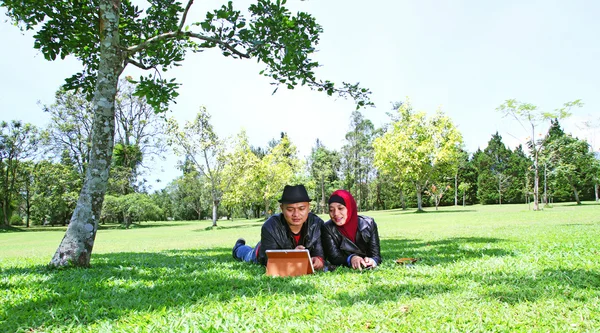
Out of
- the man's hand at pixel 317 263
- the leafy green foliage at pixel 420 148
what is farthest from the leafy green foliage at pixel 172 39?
the leafy green foliage at pixel 420 148

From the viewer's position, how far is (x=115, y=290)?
407cm

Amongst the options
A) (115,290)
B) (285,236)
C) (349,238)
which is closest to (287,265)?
(285,236)

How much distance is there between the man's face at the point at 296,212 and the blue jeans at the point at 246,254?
1.51m

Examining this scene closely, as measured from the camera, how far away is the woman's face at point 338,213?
4.93 m

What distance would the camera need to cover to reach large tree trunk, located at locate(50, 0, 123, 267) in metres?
5.92

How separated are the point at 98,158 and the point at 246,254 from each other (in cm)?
303

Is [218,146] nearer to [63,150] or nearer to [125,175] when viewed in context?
[125,175]

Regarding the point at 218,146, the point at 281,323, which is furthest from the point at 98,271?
the point at 218,146

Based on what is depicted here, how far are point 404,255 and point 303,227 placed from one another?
2.45 meters

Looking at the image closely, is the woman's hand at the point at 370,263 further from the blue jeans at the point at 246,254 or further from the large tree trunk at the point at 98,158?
the large tree trunk at the point at 98,158

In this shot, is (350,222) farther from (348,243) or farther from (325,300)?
(325,300)

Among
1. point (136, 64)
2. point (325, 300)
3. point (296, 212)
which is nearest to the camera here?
point (325, 300)

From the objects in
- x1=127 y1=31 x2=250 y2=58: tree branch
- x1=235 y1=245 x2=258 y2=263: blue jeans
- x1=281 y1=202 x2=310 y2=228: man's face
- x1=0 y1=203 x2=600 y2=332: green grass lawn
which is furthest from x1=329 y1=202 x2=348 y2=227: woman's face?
x1=127 y1=31 x2=250 y2=58: tree branch

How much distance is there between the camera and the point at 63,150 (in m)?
39.8
